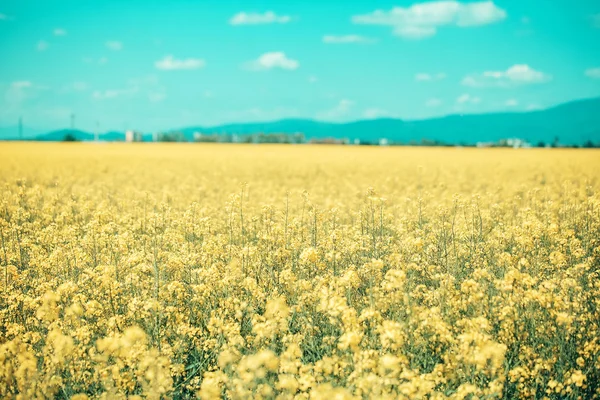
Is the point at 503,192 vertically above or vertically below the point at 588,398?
above

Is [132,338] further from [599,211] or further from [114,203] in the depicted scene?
[114,203]

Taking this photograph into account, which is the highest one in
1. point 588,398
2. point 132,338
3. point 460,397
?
point 132,338

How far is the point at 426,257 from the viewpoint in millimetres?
7695

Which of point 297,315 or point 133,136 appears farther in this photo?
point 133,136

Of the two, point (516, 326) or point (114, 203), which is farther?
point (114, 203)

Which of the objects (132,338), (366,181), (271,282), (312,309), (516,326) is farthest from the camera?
(366,181)

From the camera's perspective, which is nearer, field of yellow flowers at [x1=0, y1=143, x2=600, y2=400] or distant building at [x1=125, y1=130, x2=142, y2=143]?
field of yellow flowers at [x1=0, y1=143, x2=600, y2=400]

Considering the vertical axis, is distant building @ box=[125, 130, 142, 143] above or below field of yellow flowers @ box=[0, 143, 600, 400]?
above

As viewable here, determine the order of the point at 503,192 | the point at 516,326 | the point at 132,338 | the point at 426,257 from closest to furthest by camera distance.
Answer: the point at 132,338 → the point at 516,326 → the point at 426,257 → the point at 503,192

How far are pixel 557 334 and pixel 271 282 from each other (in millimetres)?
3701

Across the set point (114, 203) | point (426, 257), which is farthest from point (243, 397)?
point (114, 203)

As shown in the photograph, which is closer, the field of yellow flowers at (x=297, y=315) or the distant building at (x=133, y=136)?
the field of yellow flowers at (x=297, y=315)

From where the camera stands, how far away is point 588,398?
198 inches

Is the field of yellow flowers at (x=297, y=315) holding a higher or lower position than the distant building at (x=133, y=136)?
lower
